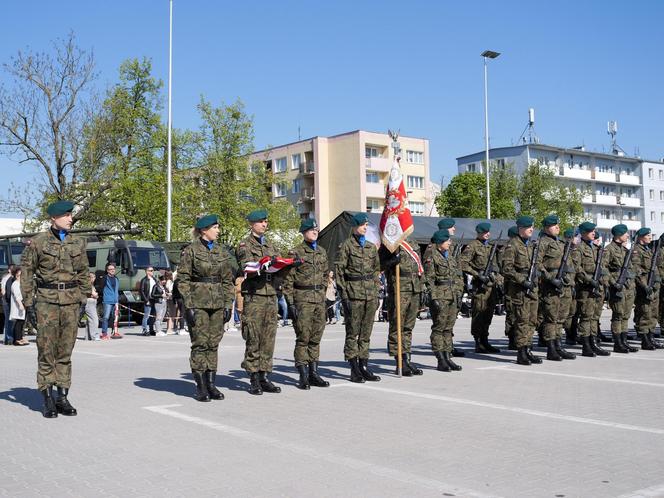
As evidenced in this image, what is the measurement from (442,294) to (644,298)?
4732 mm

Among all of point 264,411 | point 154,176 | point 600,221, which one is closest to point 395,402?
point 264,411

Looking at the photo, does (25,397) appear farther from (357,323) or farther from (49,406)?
(357,323)

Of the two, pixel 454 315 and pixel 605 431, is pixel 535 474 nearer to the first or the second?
pixel 605 431

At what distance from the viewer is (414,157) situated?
258 feet

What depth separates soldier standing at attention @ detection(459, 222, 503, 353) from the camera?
13.7m

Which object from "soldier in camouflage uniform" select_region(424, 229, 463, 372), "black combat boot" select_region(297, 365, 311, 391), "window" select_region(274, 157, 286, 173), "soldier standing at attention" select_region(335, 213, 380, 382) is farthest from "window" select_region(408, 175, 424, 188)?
"black combat boot" select_region(297, 365, 311, 391)

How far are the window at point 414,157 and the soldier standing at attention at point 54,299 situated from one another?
70811 millimetres

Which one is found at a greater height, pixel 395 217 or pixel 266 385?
pixel 395 217

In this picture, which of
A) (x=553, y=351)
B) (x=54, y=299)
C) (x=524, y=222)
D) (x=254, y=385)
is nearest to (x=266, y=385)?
(x=254, y=385)

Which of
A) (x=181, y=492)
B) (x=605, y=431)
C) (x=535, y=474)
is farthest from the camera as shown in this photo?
(x=605, y=431)

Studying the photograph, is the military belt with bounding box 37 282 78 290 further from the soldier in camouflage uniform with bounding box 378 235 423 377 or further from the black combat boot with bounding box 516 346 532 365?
the black combat boot with bounding box 516 346 532 365

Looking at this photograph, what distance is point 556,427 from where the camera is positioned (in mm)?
7203

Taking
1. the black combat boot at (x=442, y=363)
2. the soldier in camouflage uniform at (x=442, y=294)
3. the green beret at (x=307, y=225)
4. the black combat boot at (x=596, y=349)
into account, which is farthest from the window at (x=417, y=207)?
the green beret at (x=307, y=225)

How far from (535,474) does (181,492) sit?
98.0 inches
